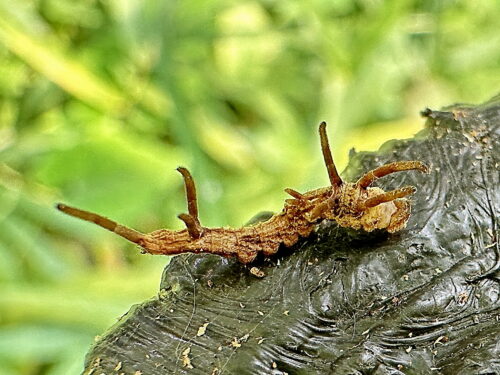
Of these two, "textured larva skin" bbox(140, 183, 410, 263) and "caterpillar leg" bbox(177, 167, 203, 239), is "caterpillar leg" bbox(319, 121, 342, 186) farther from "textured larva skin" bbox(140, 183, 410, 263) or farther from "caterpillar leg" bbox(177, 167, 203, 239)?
"caterpillar leg" bbox(177, 167, 203, 239)

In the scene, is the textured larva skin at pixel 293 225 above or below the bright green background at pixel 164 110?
below

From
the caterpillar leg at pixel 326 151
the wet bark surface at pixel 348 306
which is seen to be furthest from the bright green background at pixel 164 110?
the caterpillar leg at pixel 326 151

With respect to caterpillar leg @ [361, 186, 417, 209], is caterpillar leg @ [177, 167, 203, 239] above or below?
above

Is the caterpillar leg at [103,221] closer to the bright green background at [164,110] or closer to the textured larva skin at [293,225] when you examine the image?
the textured larva skin at [293,225]

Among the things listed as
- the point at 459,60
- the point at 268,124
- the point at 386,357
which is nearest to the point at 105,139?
the point at 268,124

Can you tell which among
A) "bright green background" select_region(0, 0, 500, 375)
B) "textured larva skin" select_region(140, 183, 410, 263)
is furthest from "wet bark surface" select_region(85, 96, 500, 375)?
"bright green background" select_region(0, 0, 500, 375)

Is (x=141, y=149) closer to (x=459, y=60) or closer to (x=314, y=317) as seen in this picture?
(x=459, y=60)

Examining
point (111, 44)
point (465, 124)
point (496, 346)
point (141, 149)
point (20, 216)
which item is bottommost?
point (496, 346)

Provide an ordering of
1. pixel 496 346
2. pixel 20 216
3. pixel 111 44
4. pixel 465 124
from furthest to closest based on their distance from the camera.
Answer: pixel 111 44, pixel 20 216, pixel 465 124, pixel 496 346
